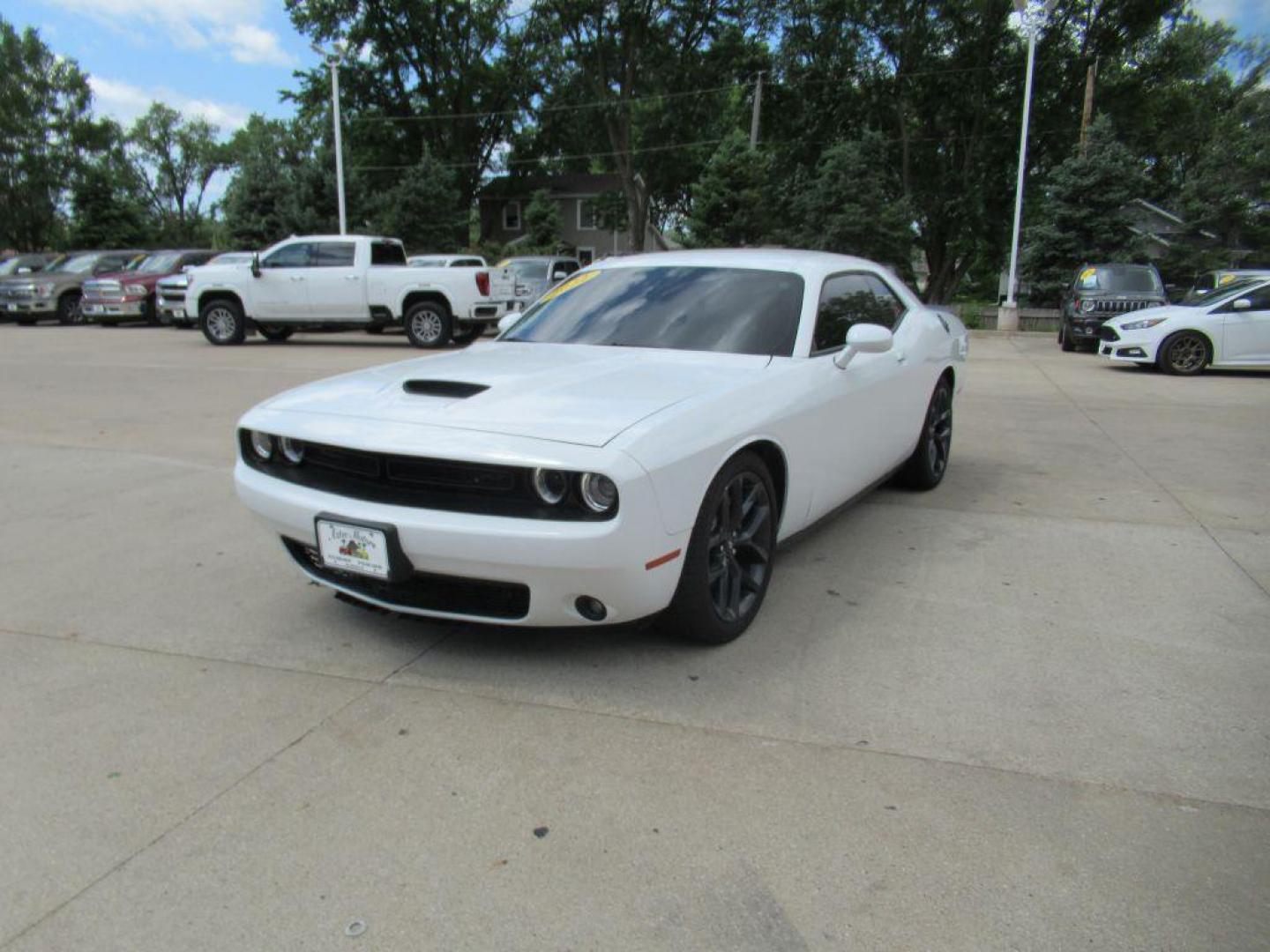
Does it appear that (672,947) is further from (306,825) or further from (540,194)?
(540,194)

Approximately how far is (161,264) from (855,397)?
22.8 m

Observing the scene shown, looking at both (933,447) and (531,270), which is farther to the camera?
(531,270)

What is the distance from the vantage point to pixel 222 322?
16797 mm

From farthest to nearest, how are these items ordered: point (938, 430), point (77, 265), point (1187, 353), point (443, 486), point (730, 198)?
point (730, 198)
point (77, 265)
point (1187, 353)
point (938, 430)
point (443, 486)

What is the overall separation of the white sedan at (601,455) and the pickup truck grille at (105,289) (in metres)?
20.2

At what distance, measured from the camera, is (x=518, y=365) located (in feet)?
12.8

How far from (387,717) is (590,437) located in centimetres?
110

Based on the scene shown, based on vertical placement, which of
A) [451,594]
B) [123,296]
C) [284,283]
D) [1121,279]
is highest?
[1121,279]

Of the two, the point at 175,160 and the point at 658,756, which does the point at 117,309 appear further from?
the point at 175,160

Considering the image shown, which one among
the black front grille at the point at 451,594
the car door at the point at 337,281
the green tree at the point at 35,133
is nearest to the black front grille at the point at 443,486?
the black front grille at the point at 451,594

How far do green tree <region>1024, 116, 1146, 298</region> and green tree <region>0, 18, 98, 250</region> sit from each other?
50374 millimetres

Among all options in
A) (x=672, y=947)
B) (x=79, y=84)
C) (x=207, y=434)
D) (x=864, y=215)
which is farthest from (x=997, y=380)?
(x=79, y=84)

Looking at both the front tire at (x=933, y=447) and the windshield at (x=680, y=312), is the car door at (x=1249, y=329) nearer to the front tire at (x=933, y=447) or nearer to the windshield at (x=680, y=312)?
the front tire at (x=933, y=447)

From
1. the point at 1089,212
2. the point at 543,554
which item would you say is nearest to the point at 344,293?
the point at 543,554
